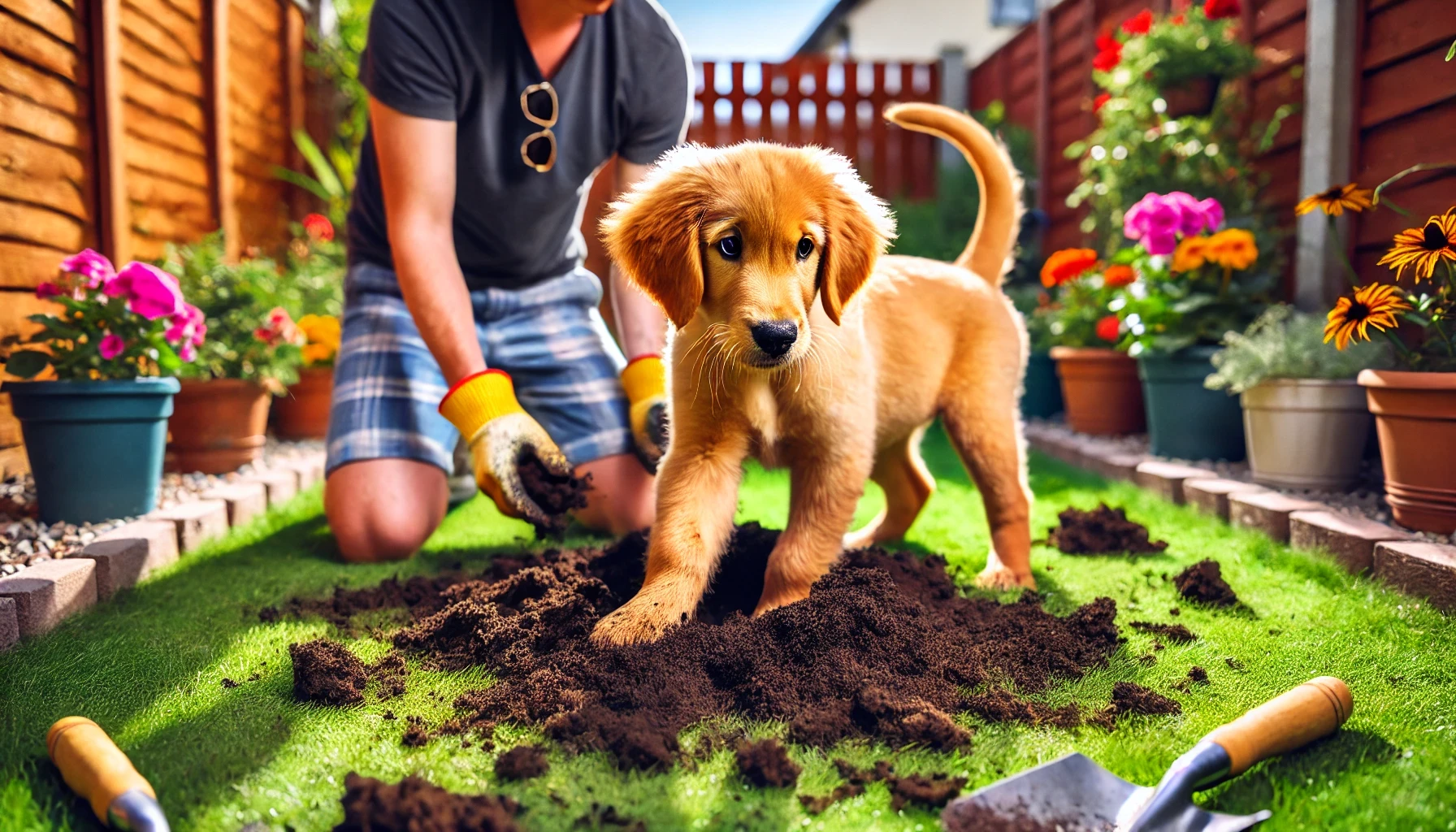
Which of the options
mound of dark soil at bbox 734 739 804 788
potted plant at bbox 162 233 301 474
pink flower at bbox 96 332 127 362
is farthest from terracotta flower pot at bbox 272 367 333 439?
mound of dark soil at bbox 734 739 804 788

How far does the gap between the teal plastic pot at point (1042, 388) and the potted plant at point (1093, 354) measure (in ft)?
2.33

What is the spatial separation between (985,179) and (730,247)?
57.2 inches

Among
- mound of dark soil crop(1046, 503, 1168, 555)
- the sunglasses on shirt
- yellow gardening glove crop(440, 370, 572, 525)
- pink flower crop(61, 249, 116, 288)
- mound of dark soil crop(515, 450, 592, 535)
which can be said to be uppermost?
the sunglasses on shirt

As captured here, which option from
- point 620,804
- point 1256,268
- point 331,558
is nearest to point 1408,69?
point 1256,268

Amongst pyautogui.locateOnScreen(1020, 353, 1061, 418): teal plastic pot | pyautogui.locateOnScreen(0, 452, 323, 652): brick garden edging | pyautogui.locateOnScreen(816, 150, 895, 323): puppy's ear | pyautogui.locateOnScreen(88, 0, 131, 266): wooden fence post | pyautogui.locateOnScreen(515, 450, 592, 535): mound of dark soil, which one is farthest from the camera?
pyautogui.locateOnScreen(1020, 353, 1061, 418): teal plastic pot

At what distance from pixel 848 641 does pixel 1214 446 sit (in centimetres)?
352

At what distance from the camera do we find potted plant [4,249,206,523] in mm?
3275

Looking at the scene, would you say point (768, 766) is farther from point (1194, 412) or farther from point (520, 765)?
point (1194, 412)

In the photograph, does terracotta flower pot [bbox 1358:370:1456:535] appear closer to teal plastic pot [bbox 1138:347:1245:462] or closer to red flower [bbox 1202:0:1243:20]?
teal plastic pot [bbox 1138:347:1245:462]

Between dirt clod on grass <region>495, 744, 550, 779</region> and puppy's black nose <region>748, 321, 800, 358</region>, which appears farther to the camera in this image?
puppy's black nose <region>748, 321, 800, 358</region>

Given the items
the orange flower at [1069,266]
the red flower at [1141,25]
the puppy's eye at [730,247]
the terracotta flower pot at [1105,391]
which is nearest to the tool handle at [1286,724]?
the puppy's eye at [730,247]

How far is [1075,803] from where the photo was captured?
1.57 m

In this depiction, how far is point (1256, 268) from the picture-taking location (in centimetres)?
509

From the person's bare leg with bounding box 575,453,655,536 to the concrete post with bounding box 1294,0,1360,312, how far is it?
3565 mm
